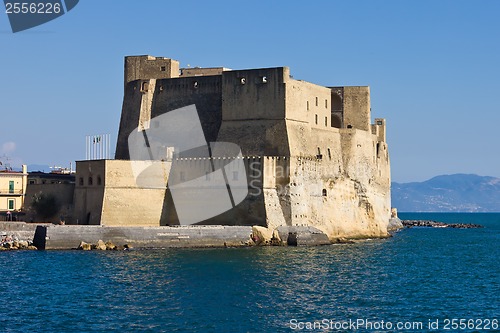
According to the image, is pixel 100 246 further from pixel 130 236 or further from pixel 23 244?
pixel 23 244

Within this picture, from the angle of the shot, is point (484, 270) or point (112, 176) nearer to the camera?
point (484, 270)

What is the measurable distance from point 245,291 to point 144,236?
35.2ft

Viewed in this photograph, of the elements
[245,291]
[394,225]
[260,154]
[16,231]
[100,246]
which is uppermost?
[260,154]

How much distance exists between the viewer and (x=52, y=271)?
31875 millimetres

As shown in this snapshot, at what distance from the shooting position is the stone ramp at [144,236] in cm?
3719

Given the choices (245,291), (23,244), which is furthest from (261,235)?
(245,291)

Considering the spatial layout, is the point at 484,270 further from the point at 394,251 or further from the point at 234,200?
the point at 234,200

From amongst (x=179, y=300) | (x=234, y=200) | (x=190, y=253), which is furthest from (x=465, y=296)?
(x=234, y=200)

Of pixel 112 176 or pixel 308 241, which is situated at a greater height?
pixel 112 176

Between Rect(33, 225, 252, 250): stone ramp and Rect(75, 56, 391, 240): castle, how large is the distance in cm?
221

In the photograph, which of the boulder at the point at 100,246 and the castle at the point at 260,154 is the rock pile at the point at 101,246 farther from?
the castle at the point at 260,154

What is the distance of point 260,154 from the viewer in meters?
45.0

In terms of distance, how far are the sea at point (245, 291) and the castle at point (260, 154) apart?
11.3 ft

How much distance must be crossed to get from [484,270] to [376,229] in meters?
13.7
